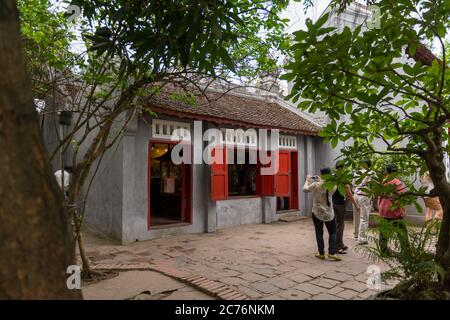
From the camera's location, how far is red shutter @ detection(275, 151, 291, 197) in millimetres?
10711

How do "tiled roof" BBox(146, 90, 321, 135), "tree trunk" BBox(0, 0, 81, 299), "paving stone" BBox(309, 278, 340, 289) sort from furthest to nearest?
"tiled roof" BBox(146, 90, 321, 135) < "paving stone" BBox(309, 278, 340, 289) < "tree trunk" BBox(0, 0, 81, 299)

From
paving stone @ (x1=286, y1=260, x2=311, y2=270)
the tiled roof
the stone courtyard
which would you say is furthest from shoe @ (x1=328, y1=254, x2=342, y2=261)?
the tiled roof

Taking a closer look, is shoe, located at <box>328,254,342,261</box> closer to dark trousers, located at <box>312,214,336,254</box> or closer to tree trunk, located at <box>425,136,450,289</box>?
dark trousers, located at <box>312,214,336,254</box>

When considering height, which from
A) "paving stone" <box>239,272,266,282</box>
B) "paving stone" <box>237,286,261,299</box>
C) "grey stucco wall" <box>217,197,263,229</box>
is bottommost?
"paving stone" <box>239,272,266,282</box>

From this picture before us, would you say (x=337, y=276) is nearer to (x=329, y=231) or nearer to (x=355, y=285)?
(x=355, y=285)

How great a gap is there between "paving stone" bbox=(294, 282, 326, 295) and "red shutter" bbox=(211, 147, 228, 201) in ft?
14.8

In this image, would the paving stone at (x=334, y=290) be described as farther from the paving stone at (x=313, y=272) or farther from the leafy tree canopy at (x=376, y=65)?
the leafy tree canopy at (x=376, y=65)

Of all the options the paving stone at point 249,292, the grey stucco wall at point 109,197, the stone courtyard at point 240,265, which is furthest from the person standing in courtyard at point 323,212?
the grey stucco wall at point 109,197

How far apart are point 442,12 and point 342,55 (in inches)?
28.5

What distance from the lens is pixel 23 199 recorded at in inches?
46.1

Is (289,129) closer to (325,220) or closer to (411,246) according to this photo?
(325,220)

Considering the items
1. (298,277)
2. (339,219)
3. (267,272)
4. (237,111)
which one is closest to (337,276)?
(298,277)

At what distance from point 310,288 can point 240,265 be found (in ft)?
4.93

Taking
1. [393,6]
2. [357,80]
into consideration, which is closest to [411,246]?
[357,80]
